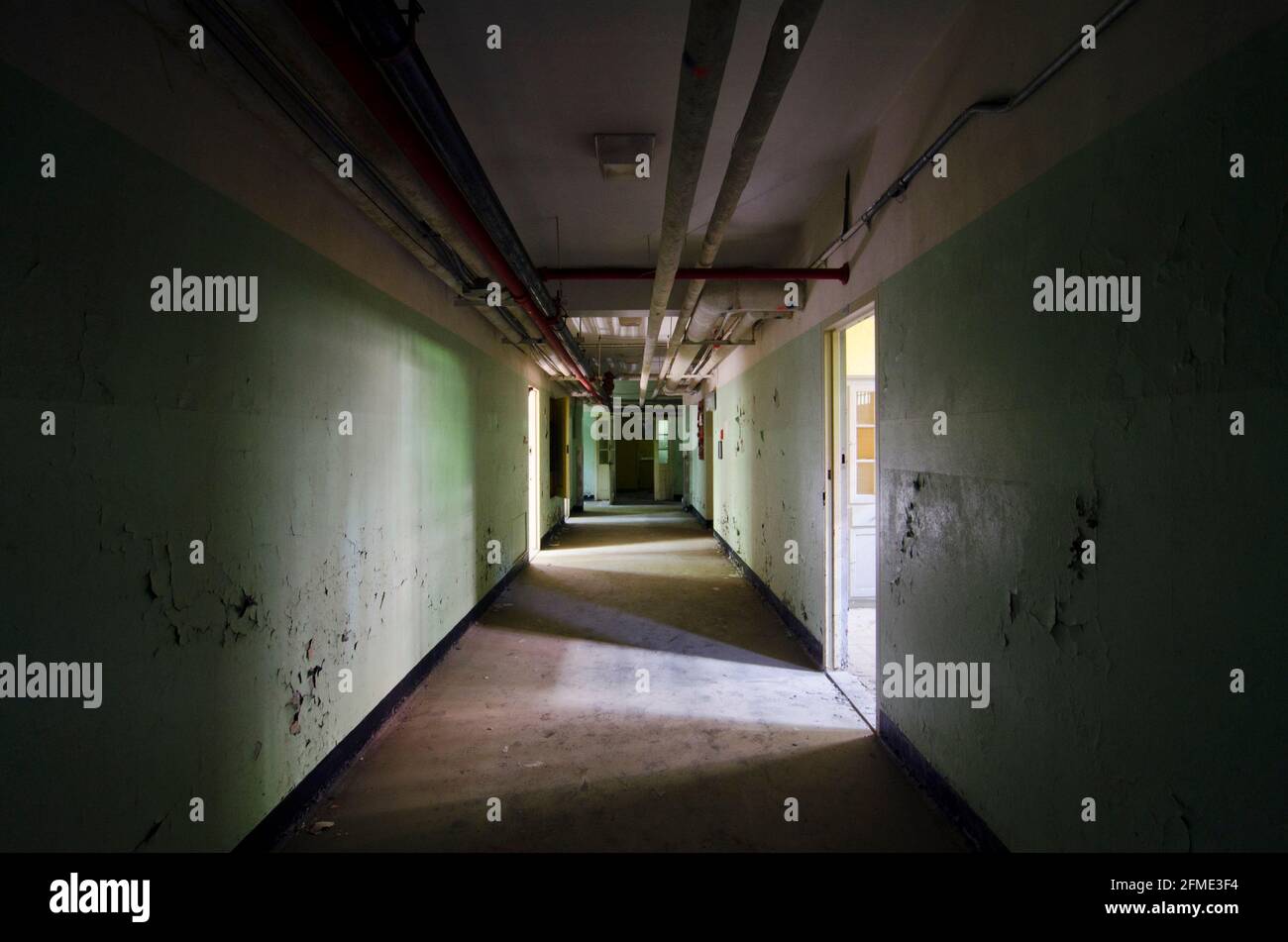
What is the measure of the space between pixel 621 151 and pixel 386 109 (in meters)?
1.59

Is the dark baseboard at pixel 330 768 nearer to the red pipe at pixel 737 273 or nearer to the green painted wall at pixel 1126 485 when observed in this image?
the green painted wall at pixel 1126 485

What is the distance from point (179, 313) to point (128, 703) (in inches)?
41.3

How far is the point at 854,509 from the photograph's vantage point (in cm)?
532

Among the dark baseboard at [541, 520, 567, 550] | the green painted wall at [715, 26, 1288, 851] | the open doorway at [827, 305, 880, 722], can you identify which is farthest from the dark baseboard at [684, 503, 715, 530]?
the green painted wall at [715, 26, 1288, 851]

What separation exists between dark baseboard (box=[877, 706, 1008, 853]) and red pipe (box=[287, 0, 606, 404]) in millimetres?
2853

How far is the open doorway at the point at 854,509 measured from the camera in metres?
3.69

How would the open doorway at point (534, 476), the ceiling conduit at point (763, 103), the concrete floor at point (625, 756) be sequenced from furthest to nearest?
1. the open doorway at point (534, 476)
2. the concrete floor at point (625, 756)
3. the ceiling conduit at point (763, 103)

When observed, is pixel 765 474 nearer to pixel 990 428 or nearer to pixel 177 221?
pixel 990 428

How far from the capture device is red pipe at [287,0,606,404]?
139cm

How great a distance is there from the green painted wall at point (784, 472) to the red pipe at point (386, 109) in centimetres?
229

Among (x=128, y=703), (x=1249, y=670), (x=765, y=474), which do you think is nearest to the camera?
(x=1249, y=670)

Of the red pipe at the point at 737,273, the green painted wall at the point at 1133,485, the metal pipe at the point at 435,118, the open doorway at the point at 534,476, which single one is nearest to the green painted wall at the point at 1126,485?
the green painted wall at the point at 1133,485
